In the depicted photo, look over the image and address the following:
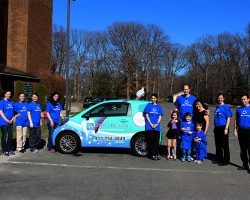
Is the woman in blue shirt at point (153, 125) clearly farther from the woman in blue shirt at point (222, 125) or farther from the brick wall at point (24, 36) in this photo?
the brick wall at point (24, 36)

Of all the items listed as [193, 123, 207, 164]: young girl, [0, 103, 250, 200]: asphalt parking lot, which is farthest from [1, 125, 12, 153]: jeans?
[193, 123, 207, 164]: young girl

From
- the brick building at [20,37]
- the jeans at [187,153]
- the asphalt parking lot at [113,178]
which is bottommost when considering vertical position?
the asphalt parking lot at [113,178]

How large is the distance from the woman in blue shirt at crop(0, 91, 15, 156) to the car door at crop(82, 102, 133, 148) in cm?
206

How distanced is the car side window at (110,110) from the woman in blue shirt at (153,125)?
3.02ft

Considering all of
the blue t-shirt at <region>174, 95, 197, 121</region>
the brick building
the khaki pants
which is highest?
the brick building

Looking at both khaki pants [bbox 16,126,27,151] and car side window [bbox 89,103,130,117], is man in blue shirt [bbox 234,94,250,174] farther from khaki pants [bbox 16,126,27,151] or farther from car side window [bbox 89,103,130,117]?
khaki pants [bbox 16,126,27,151]

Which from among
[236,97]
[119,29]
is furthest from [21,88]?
[236,97]

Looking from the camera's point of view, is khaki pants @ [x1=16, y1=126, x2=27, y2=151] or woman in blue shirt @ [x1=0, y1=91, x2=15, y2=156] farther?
khaki pants @ [x1=16, y1=126, x2=27, y2=151]

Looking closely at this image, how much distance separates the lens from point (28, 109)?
36.9 feet

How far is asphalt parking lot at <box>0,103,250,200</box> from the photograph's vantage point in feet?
22.1

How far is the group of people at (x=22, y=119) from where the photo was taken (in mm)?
10453

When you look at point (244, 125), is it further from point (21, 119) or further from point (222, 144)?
point (21, 119)

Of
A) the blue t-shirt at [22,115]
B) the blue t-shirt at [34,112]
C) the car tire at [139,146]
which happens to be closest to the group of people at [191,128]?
the car tire at [139,146]

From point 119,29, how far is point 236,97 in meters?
32.8
